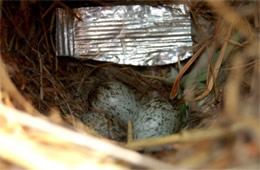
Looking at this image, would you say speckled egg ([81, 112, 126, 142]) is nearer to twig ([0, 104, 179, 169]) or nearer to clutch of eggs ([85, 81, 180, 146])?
clutch of eggs ([85, 81, 180, 146])

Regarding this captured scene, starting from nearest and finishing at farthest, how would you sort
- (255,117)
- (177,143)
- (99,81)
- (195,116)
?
1. (255,117)
2. (177,143)
3. (195,116)
4. (99,81)

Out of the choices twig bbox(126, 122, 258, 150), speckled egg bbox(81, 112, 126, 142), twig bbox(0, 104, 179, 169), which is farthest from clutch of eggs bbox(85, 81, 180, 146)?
twig bbox(0, 104, 179, 169)

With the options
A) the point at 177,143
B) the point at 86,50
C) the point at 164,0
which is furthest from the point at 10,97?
the point at 164,0

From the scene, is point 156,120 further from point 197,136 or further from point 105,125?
point 197,136

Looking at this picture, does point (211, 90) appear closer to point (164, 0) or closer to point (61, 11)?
point (164, 0)

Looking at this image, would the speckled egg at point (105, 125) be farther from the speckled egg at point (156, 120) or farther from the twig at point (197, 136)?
the twig at point (197, 136)

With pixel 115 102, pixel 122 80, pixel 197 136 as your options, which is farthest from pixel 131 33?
pixel 197 136

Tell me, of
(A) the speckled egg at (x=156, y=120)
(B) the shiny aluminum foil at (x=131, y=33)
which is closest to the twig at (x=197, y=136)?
(A) the speckled egg at (x=156, y=120)
